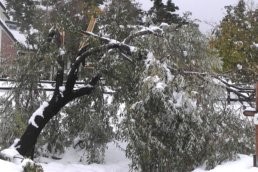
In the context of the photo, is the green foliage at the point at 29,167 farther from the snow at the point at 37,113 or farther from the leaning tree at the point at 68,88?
the snow at the point at 37,113

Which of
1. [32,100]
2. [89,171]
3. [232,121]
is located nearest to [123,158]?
[89,171]

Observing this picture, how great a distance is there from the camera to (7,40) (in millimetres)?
35906

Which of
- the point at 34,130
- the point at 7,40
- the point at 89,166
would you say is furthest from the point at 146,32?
the point at 7,40

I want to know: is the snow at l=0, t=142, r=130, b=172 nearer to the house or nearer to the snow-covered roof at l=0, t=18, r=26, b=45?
the house

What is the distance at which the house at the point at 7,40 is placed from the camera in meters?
12.6

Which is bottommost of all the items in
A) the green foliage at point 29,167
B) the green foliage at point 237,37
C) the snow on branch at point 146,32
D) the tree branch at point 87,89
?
the green foliage at point 29,167

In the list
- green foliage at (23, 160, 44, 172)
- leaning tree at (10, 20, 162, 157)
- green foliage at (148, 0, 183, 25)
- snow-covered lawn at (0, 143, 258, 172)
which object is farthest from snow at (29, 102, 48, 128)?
green foliage at (148, 0, 183, 25)

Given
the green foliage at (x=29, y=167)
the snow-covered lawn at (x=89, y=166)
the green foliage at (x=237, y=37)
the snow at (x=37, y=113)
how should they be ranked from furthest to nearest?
the green foliage at (x=237, y=37) < the snow-covered lawn at (x=89, y=166) < the snow at (x=37, y=113) < the green foliage at (x=29, y=167)

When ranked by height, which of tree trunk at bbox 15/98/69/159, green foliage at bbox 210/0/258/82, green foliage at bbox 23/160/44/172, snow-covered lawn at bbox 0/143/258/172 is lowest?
snow-covered lawn at bbox 0/143/258/172

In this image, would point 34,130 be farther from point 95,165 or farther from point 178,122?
point 178,122

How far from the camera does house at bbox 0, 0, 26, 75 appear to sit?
1256cm

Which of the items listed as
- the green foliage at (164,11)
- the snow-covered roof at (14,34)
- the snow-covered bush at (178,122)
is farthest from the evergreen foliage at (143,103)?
the snow-covered roof at (14,34)

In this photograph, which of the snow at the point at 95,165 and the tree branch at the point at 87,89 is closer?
the snow at the point at 95,165

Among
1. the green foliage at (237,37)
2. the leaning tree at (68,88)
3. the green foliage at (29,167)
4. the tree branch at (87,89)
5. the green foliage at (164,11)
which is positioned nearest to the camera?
the green foliage at (29,167)
